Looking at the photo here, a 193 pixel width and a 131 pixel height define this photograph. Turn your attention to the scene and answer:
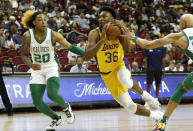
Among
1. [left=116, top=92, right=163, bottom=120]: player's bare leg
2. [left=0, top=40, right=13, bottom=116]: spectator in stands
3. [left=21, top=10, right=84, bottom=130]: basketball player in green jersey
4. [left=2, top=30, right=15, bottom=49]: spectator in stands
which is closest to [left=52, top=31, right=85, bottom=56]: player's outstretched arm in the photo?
[left=21, top=10, right=84, bottom=130]: basketball player in green jersey

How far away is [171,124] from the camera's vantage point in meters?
7.96

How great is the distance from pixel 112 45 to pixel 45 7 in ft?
38.1

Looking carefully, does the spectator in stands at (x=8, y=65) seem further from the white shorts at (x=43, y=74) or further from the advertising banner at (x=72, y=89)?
the white shorts at (x=43, y=74)

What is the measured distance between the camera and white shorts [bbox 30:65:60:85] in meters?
7.27

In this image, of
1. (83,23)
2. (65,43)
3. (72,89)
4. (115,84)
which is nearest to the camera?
(115,84)

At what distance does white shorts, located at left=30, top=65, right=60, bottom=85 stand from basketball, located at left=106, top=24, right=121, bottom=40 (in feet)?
4.43

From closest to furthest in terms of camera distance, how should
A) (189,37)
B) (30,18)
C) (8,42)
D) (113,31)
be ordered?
(189,37) → (113,31) → (30,18) → (8,42)

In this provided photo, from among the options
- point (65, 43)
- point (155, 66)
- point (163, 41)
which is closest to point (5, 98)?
point (65, 43)

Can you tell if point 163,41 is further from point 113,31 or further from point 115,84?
point 115,84

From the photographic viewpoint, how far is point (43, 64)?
7363 millimetres

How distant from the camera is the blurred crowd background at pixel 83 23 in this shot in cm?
1405

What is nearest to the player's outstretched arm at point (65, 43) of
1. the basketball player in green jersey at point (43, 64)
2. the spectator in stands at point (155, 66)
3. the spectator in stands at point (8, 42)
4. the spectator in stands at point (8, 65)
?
the basketball player in green jersey at point (43, 64)

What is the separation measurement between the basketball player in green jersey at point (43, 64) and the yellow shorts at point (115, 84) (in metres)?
0.87

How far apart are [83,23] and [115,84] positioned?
11.6 m
